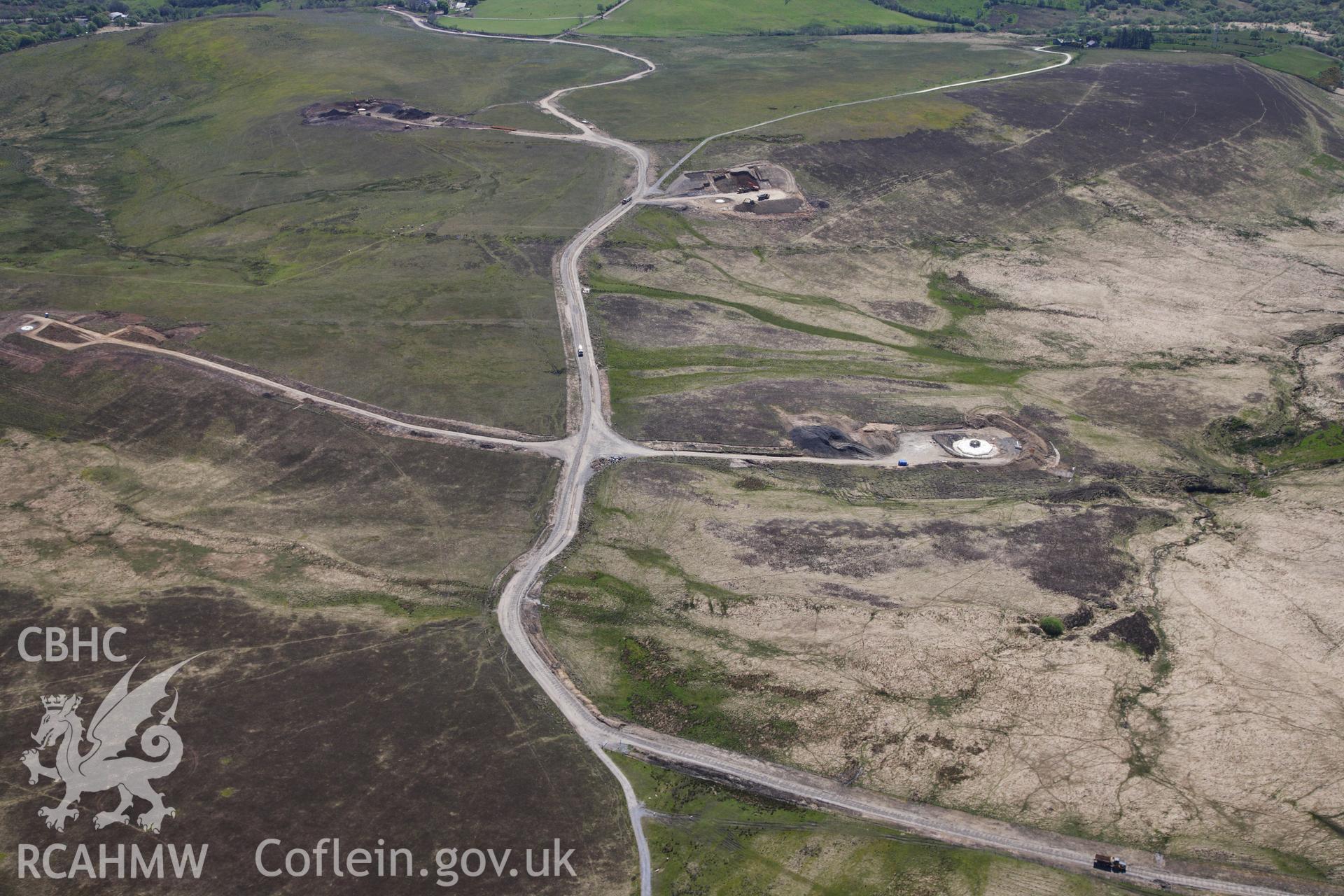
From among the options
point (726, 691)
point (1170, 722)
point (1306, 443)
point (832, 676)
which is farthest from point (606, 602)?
point (1306, 443)

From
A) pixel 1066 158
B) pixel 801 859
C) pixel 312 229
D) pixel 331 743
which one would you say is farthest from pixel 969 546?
pixel 1066 158

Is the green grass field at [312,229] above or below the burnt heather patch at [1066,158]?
below

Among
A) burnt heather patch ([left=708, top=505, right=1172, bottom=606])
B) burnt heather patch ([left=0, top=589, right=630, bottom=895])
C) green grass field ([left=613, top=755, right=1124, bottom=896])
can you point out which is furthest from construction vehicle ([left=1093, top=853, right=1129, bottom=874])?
burnt heather patch ([left=0, top=589, right=630, bottom=895])

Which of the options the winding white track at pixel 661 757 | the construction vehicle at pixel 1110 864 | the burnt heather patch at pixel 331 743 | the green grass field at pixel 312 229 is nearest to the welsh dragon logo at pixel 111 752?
the burnt heather patch at pixel 331 743

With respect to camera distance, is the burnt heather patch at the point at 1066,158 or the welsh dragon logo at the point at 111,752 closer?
A: the welsh dragon logo at the point at 111,752

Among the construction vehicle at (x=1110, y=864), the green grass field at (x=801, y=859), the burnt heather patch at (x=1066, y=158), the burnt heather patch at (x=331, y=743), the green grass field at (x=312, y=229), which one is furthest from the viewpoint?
the burnt heather patch at (x=1066, y=158)

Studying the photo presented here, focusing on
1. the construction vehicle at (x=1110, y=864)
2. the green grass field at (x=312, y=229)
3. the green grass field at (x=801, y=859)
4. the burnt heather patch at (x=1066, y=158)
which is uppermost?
the burnt heather patch at (x=1066, y=158)

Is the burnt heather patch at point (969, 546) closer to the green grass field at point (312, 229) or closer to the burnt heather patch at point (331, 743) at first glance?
the burnt heather patch at point (331, 743)
